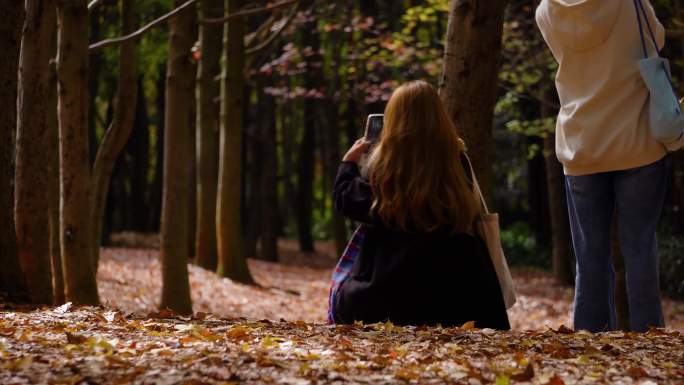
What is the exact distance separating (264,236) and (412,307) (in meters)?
20.8

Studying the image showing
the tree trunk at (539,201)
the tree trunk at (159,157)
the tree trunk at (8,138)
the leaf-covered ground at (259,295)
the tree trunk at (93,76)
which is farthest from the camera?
the tree trunk at (159,157)

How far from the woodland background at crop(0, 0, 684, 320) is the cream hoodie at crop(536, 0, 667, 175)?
45.6 inches

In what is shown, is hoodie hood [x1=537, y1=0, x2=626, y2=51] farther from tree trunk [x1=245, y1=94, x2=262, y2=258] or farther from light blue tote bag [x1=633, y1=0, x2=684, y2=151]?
tree trunk [x1=245, y1=94, x2=262, y2=258]

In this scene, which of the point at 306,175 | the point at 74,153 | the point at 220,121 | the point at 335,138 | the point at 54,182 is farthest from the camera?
the point at 306,175

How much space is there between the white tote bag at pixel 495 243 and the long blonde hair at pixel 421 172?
12 centimetres

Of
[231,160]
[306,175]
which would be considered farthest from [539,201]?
[231,160]

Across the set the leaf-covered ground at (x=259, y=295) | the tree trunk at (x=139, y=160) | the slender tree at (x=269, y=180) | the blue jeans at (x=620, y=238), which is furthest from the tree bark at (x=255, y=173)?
the blue jeans at (x=620, y=238)

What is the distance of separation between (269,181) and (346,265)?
1985 centimetres

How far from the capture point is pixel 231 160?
16547 millimetres

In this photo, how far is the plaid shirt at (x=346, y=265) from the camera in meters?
5.54

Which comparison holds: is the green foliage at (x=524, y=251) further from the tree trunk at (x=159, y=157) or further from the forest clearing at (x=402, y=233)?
the forest clearing at (x=402, y=233)

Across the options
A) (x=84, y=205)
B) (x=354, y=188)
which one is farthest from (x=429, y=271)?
(x=84, y=205)

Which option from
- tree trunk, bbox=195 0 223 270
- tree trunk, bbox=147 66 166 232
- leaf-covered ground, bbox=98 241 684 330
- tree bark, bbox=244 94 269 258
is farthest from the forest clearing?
tree trunk, bbox=147 66 166 232

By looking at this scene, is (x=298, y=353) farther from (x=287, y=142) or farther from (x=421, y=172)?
(x=287, y=142)
